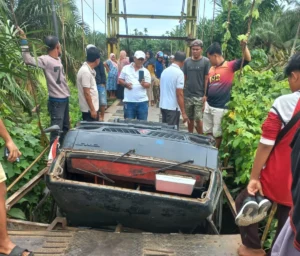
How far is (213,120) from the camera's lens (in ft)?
17.0

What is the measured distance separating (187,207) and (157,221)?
383mm

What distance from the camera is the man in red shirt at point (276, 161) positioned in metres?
2.10

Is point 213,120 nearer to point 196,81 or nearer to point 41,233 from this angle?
point 196,81

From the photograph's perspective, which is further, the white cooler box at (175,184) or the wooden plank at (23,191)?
the wooden plank at (23,191)

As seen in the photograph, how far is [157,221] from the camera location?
2.79 meters

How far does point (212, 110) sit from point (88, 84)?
1886 millimetres

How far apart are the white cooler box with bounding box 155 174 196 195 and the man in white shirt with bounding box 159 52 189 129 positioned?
2.60 meters

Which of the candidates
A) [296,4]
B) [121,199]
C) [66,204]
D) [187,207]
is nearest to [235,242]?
[187,207]

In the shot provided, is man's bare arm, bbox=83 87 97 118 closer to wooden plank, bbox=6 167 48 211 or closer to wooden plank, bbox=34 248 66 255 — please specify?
wooden plank, bbox=6 167 48 211

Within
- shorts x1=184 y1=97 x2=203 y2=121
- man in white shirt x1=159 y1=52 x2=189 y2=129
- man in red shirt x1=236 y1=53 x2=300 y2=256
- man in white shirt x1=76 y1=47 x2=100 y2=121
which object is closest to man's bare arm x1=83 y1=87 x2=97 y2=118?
man in white shirt x1=76 y1=47 x2=100 y2=121

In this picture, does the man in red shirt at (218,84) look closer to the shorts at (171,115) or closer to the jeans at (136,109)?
the shorts at (171,115)

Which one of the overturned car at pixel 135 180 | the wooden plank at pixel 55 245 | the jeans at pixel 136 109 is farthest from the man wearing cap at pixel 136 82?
the wooden plank at pixel 55 245

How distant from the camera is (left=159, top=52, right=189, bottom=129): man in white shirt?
517cm

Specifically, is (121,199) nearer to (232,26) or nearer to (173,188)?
(173,188)
